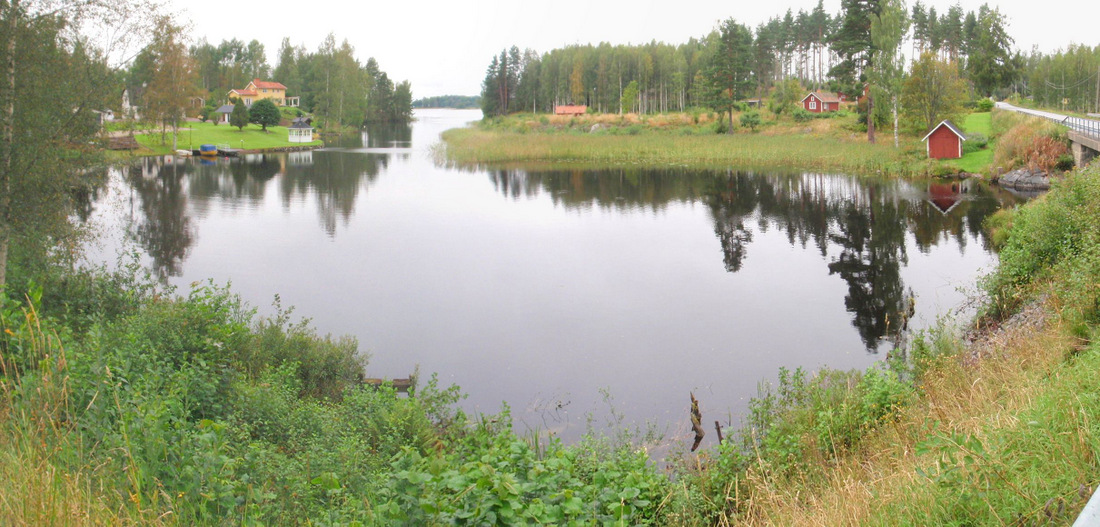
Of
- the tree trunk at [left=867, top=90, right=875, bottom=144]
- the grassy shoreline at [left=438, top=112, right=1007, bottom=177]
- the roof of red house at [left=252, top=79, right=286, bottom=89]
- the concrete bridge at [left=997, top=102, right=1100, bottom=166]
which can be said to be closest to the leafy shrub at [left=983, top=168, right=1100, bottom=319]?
the concrete bridge at [left=997, top=102, right=1100, bottom=166]

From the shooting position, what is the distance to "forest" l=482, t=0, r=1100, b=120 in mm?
47094

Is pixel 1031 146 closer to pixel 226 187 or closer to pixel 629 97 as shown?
pixel 226 187

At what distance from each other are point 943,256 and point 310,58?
9702 centimetres

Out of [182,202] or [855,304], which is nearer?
[855,304]

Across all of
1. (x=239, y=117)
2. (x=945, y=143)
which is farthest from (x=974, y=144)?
(x=239, y=117)

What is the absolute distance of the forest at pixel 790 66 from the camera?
155ft

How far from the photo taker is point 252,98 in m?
92.1

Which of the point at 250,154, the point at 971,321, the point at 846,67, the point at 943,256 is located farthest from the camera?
the point at 250,154

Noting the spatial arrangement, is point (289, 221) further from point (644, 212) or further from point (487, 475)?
point (487, 475)

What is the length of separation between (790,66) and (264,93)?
6644cm

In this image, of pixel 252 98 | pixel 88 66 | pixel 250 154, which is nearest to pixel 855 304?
pixel 88 66

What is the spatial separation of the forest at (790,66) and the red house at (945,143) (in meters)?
5.88

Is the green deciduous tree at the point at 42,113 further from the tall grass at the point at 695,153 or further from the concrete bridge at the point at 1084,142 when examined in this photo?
the tall grass at the point at 695,153

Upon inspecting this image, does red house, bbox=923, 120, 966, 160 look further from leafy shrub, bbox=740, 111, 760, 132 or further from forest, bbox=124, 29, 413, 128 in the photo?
forest, bbox=124, 29, 413, 128
